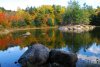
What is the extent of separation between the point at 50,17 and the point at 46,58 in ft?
260

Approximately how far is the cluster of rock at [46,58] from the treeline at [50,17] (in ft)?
222

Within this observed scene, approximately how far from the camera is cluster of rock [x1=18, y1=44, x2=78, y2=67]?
1778 cm

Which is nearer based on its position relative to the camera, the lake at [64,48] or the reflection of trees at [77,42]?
the lake at [64,48]

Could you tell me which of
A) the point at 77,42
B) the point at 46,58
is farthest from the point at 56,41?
the point at 46,58

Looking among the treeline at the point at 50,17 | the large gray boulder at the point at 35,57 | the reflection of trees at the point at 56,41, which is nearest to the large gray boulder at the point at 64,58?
the large gray boulder at the point at 35,57

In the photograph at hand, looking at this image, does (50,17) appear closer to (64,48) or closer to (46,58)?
(64,48)

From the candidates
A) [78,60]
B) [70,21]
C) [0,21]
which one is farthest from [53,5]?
[78,60]

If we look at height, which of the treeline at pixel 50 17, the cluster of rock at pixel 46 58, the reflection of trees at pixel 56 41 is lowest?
the treeline at pixel 50 17

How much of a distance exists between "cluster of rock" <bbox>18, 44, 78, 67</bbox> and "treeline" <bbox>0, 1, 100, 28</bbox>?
67.6 m

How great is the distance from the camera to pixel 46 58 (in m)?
18.9

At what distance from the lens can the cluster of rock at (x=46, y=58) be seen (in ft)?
58.3

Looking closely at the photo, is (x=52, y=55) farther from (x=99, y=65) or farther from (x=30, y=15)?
(x=30, y=15)

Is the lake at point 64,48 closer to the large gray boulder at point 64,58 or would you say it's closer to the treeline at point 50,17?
the large gray boulder at point 64,58

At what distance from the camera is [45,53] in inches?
746
